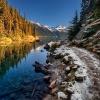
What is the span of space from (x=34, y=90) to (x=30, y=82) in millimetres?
3650

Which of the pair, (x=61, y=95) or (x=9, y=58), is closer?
(x=61, y=95)

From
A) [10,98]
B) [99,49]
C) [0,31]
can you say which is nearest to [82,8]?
[0,31]

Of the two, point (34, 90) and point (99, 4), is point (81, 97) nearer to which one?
point (34, 90)

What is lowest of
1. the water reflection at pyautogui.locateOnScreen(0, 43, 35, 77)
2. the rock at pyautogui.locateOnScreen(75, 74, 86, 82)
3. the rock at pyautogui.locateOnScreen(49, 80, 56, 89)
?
the water reflection at pyautogui.locateOnScreen(0, 43, 35, 77)

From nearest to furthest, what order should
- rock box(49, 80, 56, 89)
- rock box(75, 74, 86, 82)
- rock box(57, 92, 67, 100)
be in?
rock box(57, 92, 67, 100) < rock box(75, 74, 86, 82) < rock box(49, 80, 56, 89)

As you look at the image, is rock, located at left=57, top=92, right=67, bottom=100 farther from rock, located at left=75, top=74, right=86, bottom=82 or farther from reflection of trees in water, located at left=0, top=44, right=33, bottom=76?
reflection of trees in water, located at left=0, top=44, right=33, bottom=76

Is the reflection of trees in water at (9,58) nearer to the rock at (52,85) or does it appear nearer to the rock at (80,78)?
the rock at (52,85)

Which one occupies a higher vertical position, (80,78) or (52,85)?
(80,78)

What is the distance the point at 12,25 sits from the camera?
121m

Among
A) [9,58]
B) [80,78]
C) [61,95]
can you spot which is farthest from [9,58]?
[61,95]

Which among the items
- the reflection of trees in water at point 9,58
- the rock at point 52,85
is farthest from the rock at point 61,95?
the reflection of trees in water at point 9,58

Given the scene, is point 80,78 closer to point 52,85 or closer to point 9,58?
point 52,85

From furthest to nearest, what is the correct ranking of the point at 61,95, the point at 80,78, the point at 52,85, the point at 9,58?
the point at 9,58 → the point at 52,85 → the point at 80,78 → the point at 61,95

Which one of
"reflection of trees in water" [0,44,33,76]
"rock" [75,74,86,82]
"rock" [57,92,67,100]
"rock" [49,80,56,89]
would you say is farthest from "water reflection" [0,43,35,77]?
"rock" [57,92,67,100]
